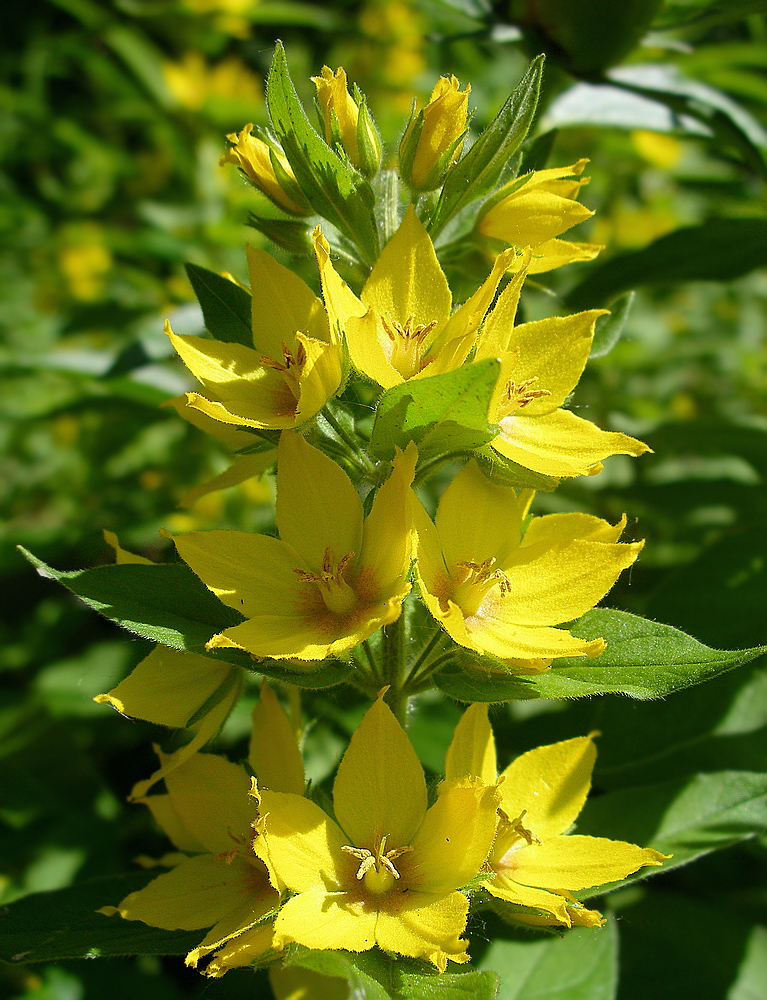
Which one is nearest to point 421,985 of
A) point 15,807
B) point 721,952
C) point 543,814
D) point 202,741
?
point 543,814

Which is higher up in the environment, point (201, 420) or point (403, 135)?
point (403, 135)

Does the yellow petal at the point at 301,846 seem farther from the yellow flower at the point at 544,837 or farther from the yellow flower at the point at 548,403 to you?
the yellow flower at the point at 548,403

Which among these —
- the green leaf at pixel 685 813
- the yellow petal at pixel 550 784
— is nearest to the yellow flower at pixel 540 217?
the yellow petal at pixel 550 784

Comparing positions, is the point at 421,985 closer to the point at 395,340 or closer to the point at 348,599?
the point at 348,599

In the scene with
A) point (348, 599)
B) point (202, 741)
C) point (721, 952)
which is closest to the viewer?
point (348, 599)

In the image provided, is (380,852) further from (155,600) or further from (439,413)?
(439,413)
